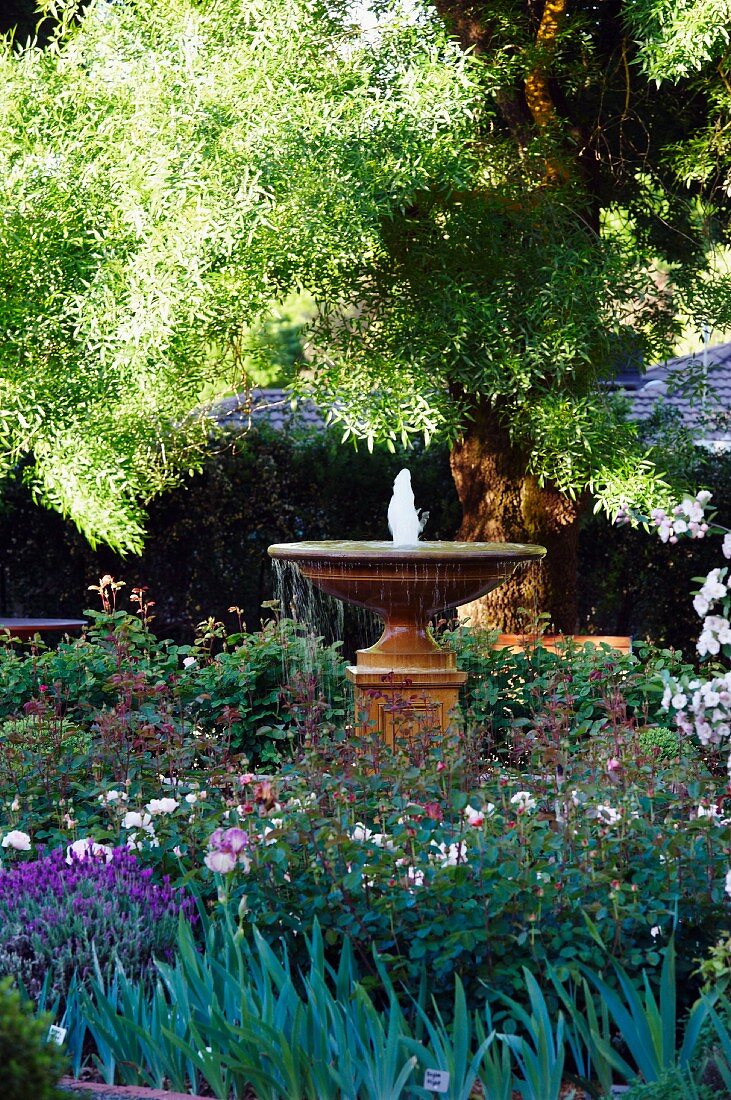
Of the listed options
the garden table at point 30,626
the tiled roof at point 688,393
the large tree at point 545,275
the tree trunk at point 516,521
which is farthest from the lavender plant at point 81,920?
the tiled roof at point 688,393

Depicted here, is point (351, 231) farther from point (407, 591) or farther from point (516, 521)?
point (516, 521)

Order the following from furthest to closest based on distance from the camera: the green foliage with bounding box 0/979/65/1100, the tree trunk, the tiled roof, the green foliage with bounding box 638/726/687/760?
1. the tiled roof
2. the tree trunk
3. the green foliage with bounding box 638/726/687/760
4. the green foliage with bounding box 0/979/65/1100

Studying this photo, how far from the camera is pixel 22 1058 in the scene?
1.61 metres

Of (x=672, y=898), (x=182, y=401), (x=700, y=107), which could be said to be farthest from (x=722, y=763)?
(x=700, y=107)

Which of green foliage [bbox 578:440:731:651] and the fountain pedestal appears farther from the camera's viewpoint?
green foliage [bbox 578:440:731:651]

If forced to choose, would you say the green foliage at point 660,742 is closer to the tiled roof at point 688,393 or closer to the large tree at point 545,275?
the large tree at point 545,275

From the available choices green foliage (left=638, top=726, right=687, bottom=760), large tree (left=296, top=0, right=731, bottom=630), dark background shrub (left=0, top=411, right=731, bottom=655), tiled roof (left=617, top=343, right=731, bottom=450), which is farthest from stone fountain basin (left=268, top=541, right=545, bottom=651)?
dark background shrub (left=0, top=411, right=731, bottom=655)

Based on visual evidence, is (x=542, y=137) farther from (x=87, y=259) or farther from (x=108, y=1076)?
(x=108, y=1076)

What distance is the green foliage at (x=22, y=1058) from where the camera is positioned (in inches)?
62.1

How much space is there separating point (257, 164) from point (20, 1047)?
462 cm

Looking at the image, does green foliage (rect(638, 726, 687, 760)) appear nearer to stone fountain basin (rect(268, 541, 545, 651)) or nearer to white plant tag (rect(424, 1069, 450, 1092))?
stone fountain basin (rect(268, 541, 545, 651))

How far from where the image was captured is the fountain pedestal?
4953 mm

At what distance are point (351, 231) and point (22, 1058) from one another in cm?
474

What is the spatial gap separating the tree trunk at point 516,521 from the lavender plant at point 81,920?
458 cm
